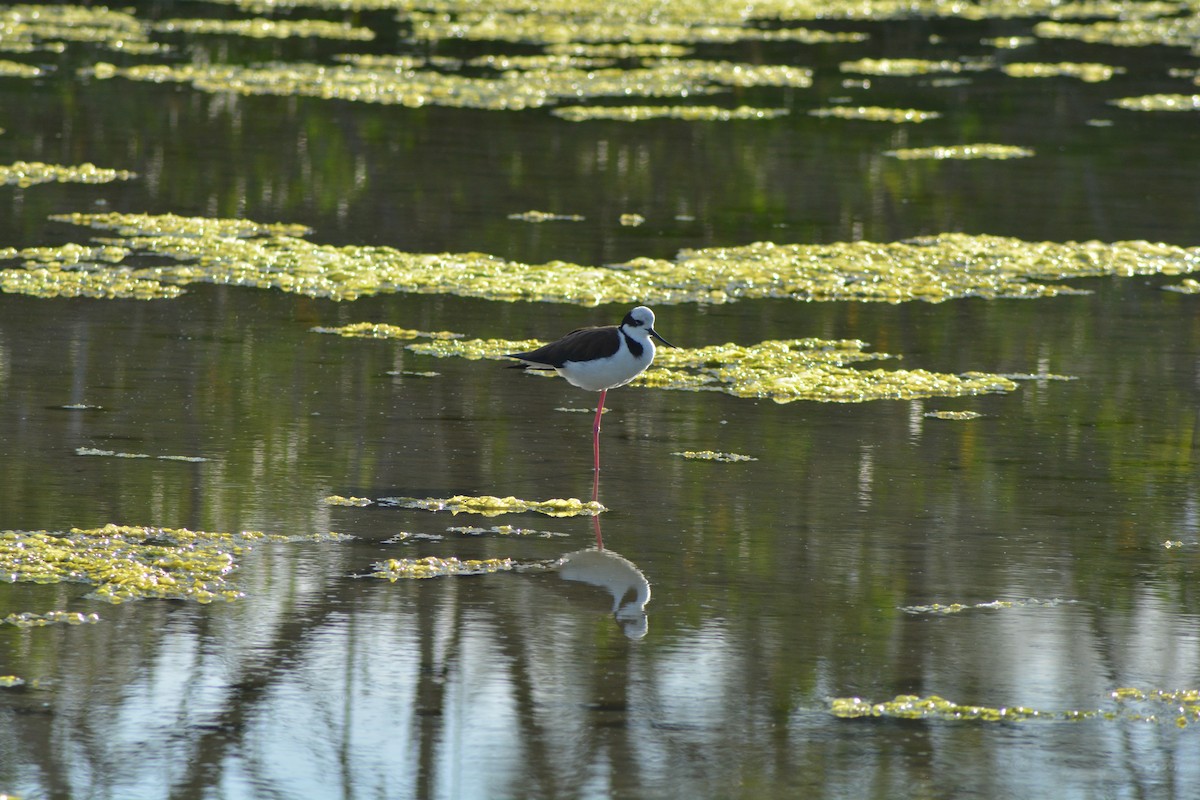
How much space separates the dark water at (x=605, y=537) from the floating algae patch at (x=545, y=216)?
0.18 meters

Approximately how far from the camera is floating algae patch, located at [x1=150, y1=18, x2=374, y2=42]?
27969 millimetres

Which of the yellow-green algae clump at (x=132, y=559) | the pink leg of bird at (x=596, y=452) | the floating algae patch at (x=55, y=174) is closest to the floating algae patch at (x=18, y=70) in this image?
the floating algae patch at (x=55, y=174)

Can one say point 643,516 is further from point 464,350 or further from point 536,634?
point 464,350

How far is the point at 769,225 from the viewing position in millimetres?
15367

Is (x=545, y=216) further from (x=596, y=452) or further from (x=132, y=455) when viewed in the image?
(x=132, y=455)

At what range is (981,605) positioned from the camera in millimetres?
7020

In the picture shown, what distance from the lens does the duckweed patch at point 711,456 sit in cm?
900

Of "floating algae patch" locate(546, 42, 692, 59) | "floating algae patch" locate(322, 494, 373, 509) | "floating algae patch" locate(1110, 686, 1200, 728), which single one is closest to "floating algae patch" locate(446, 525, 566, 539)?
"floating algae patch" locate(322, 494, 373, 509)

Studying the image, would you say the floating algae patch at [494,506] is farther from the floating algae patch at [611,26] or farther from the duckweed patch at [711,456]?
the floating algae patch at [611,26]

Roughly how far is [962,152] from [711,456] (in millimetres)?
11176

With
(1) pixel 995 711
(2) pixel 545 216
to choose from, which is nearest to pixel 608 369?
(1) pixel 995 711

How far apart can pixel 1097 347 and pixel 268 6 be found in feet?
76.0

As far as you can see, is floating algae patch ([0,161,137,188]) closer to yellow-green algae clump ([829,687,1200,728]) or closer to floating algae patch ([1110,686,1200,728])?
yellow-green algae clump ([829,687,1200,728])

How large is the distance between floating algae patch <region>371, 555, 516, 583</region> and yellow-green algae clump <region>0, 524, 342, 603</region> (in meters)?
0.44
